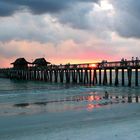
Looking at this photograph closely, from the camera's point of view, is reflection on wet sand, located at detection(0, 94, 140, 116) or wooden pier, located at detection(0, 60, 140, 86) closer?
reflection on wet sand, located at detection(0, 94, 140, 116)

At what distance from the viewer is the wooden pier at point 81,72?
165ft

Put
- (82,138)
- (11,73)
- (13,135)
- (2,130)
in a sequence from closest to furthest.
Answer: (82,138) → (13,135) → (2,130) → (11,73)

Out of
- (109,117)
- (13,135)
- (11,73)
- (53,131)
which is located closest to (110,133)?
(53,131)

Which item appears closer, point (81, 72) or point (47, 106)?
point (47, 106)

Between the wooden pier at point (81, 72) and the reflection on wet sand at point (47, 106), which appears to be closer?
the reflection on wet sand at point (47, 106)

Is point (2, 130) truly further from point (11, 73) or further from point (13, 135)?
point (11, 73)

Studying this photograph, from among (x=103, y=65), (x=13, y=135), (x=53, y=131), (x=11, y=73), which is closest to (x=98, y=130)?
(x=53, y=131)

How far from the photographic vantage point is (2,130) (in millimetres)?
14812

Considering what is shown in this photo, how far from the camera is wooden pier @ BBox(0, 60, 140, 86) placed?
165ft

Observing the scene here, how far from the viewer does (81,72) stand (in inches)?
2549

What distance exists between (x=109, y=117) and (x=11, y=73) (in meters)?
91.5

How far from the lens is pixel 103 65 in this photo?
181 ft

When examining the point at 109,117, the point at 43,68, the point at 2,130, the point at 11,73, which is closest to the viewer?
the point at 2,130

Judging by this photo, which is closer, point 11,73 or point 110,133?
point 110,133
